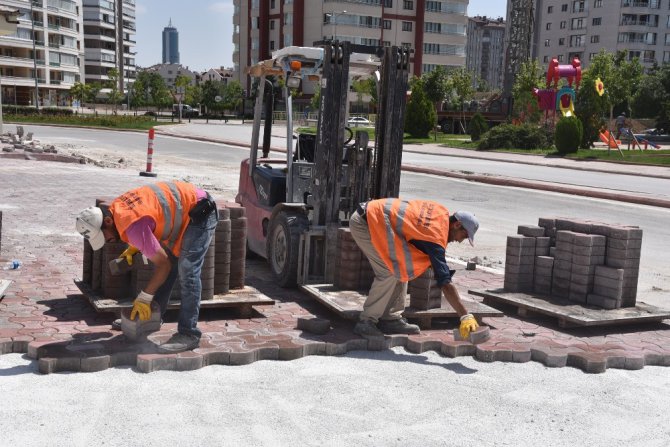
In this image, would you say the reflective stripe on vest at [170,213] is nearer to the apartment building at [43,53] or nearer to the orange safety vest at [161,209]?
the orange safety vest at [161,209]

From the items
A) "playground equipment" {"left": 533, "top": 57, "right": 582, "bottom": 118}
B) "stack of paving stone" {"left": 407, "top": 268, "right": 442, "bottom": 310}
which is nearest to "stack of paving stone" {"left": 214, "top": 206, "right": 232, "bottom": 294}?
"stack of paving stone" {"left": 407, "top": 268, "right": 442, "bottom": 310}

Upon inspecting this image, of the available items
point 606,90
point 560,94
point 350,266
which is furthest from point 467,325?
point 606,90

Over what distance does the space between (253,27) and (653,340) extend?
3619 inches

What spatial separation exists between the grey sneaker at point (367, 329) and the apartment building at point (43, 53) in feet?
291

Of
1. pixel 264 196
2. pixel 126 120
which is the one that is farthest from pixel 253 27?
pixel 264 196

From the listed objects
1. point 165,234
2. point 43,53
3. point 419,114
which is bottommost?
point 165,234

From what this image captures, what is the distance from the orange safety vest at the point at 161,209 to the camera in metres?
5.02

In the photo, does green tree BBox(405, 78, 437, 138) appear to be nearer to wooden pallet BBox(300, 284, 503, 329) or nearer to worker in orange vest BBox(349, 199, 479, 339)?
wooden pallet BBox(300, 284, 503, 329)

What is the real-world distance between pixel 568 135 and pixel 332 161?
28.0 meters

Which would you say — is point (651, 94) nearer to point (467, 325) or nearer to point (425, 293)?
point (425, 293)

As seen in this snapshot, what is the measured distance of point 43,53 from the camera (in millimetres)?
97250

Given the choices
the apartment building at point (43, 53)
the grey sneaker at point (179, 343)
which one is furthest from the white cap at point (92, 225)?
the apartment building at point (43, 53)

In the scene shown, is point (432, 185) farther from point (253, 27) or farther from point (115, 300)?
point (253, 27)

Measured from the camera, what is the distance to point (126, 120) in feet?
173
